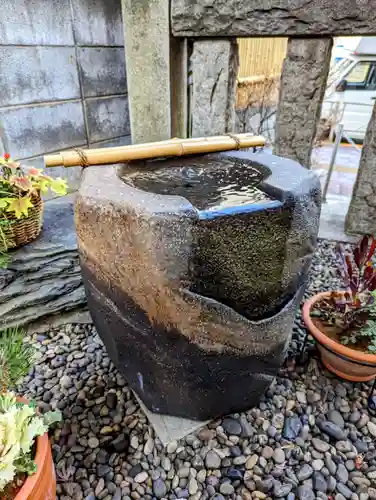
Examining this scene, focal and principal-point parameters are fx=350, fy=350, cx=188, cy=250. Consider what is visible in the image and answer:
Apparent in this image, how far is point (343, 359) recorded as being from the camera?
1.77 metres

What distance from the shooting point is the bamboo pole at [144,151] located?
1630 mm

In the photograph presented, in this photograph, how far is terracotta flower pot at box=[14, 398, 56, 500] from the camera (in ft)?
3.48

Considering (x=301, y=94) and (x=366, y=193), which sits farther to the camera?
(x=366, y=193)

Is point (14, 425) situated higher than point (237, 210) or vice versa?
point (237, 210)

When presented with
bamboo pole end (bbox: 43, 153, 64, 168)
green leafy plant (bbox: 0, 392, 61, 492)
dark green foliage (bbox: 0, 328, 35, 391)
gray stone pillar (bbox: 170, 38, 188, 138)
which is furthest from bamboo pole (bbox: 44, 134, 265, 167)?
gray stone pillar (bbox: 170, 38, 188, 138)

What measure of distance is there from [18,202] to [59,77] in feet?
6.37

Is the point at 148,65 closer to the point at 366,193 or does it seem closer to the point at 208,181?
the point at 208,181

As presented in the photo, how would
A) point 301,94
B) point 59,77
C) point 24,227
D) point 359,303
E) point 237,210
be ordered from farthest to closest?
point 59,77, point 301,94, point 24,227, point 359,303, point 237,210

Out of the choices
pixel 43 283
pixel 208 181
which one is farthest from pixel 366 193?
pixel 43 283

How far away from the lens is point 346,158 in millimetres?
7203

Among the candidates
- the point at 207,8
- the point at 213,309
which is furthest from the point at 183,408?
the point at 207,8

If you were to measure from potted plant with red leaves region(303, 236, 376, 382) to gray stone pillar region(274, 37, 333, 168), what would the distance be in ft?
4.11

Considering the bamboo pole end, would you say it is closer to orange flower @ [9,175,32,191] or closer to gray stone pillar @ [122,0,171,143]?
orange flower @ [9,175,32,191]

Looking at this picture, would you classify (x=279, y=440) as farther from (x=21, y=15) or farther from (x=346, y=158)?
(x=346, y=158)
